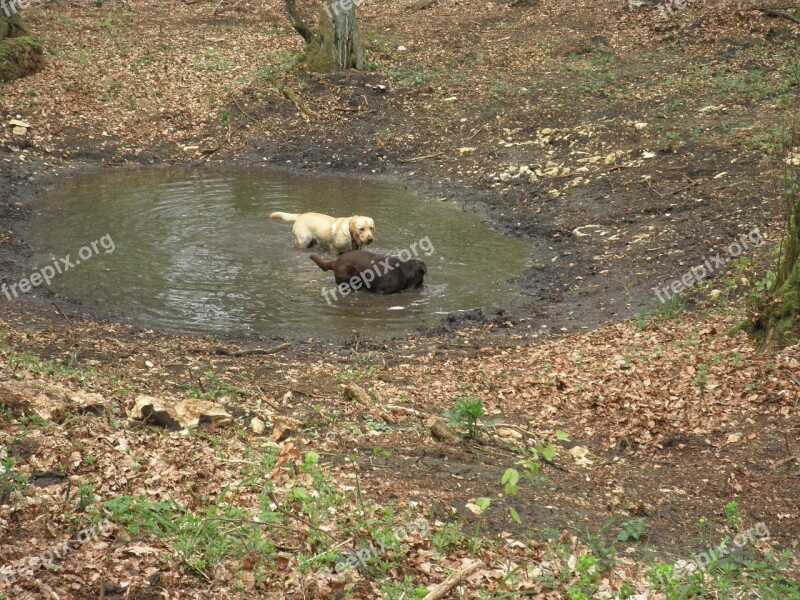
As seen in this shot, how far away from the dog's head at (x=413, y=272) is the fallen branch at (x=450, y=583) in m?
7.60

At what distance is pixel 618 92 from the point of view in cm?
2005

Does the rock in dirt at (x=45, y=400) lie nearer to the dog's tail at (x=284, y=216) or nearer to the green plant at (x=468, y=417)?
the green plant at (x=468, y=417)

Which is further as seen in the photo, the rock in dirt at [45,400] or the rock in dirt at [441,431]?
the rock in dirt at [441,431]

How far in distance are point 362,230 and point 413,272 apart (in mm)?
1379

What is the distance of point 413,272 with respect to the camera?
1270 centimetres

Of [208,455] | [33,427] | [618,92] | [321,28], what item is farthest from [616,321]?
[321,28]

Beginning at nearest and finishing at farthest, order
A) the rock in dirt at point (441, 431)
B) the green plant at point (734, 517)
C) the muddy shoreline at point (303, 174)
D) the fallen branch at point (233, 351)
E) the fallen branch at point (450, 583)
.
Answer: the fallen branch at point (450, 583), the green plant at point (734, 517), the rock in dirt at point (441, 431), the fallen branch at point (233, 351), the muddy shoreline at point (303, 174)

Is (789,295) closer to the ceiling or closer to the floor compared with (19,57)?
closer to the floor

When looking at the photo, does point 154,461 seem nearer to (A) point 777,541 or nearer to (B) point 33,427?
(B) point 33,427

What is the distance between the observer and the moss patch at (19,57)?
21.5 metres

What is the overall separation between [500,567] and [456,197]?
12.6 meters

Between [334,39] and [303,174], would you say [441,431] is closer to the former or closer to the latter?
[303,174]

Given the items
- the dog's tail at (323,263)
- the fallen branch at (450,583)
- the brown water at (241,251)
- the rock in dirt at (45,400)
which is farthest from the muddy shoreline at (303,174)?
Result: the fallen branch at (450,583)

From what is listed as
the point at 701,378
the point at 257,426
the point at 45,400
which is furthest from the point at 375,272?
the point at 45,400
